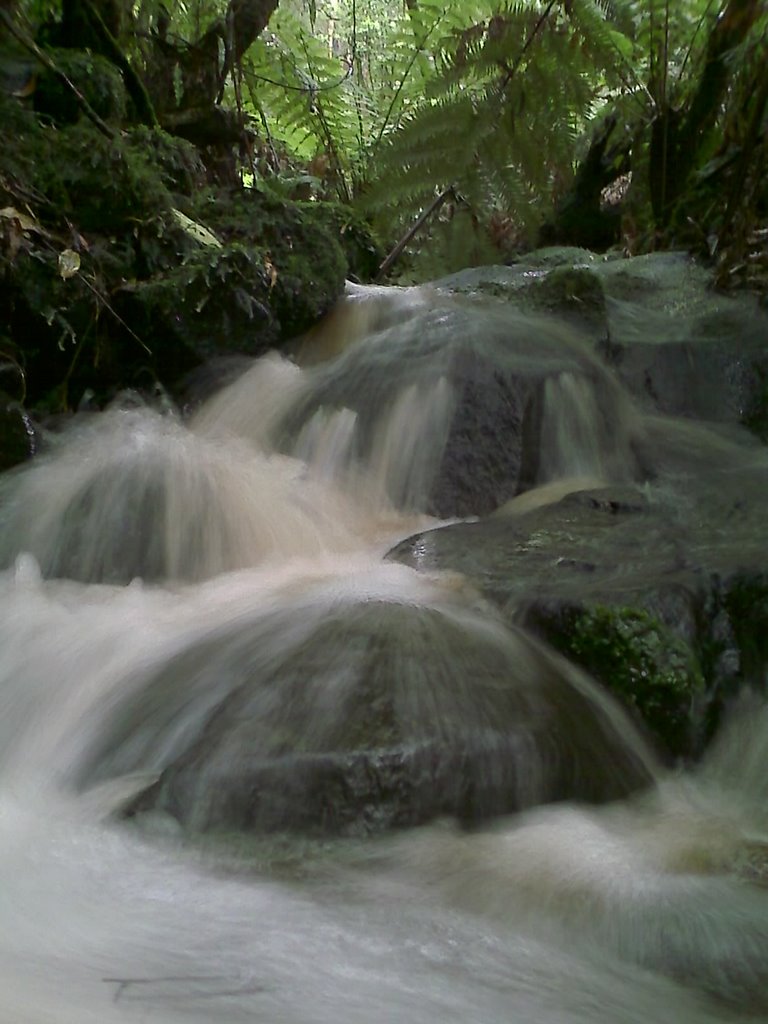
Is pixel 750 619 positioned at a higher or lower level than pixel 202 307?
lower

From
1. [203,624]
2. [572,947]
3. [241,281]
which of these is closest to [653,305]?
[241,281]

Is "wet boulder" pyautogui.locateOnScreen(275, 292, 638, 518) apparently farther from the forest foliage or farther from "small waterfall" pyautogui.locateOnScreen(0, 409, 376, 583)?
the forest foliage

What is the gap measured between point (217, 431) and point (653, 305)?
2.56 m

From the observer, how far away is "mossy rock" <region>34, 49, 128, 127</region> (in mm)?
4316

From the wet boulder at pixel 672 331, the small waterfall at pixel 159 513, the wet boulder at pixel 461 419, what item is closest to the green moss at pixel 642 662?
the small waterfall at pixel 159 513

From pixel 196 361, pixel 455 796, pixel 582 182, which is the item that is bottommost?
pixel 455 796

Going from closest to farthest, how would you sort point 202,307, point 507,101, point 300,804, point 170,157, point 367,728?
point 300,804 → point 367,728 → point 202,307 → point 507,101 → point 170,157

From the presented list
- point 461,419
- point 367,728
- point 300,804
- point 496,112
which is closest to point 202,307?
point 461,419

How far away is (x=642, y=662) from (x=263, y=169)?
225 inches

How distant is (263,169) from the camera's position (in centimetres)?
691

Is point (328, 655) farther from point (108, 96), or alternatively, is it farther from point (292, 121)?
point (292, 121)

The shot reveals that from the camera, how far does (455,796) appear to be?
1902mm

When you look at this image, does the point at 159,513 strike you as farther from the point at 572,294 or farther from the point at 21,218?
the point at 572,294

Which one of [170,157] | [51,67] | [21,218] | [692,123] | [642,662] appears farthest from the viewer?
[692,123]
